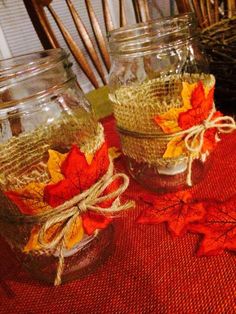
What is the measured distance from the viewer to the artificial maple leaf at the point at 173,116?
409 mm

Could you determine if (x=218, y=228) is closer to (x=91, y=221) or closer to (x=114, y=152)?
(x=91, y=221)

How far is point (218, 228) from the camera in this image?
0.37 m

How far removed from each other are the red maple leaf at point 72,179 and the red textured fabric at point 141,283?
0.10 m

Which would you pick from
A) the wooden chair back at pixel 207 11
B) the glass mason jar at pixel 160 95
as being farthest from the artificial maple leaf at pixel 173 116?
the wooden chair back at pixel 207 11

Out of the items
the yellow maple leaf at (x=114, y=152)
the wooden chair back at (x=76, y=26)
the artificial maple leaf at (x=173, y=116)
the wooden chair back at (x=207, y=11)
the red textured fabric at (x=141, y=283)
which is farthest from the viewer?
the wooden chair back at (x=207, y=11)

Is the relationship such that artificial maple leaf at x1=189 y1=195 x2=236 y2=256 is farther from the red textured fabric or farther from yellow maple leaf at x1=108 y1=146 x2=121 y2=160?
yellow maple leaf at x1=108 y1=146 x2=121 y2=160

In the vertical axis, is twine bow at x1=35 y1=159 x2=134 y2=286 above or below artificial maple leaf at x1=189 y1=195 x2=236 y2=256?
above

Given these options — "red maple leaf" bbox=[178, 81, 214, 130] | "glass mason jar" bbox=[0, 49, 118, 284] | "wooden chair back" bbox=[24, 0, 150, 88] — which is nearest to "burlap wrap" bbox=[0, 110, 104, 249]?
"glass mason jar" bbox=[0, 49, 118, 284]

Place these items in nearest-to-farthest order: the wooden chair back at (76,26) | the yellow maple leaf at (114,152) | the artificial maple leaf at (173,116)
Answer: the artificial maple leaf at (173,116) < the yellow maple leaf at (114,152) < the wooden chair back at (76,26)

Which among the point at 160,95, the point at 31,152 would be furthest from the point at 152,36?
the point at 31,152

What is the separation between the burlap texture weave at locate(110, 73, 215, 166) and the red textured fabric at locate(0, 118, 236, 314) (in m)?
0.10

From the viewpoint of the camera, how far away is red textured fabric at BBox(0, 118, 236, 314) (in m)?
0.30

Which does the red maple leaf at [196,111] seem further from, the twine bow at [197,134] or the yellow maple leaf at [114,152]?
the yellow maple leaf at [114,152]

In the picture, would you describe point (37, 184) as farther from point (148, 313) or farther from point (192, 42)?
point (192, 42)
